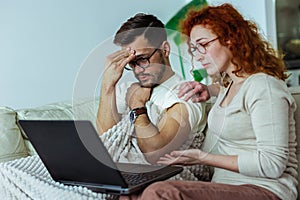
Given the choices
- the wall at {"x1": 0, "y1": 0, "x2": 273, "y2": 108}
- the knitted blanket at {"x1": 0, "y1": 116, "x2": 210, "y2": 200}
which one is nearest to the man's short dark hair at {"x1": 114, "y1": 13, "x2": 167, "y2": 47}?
the knitted blanket at {"x1": 0, "y1": 116, "x2": 210, "y2": 200}

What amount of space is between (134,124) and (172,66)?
0.24m

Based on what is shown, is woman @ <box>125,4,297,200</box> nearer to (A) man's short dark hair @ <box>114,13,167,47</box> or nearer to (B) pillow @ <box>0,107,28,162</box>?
(A) man's short dark hair @ <box>114,13,167,47</box>

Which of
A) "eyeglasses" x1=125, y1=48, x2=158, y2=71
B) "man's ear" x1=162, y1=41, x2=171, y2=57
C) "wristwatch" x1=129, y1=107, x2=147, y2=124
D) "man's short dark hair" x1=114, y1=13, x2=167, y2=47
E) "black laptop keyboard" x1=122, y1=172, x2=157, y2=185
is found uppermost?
"man's short dark hair" x1=114, y1=13, x2=167, y2=47

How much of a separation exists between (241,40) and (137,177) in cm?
51

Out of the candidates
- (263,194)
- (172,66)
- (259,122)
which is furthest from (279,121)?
(172,66)

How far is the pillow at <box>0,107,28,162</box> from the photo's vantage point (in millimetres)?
1624

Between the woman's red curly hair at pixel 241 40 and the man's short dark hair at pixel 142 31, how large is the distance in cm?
13

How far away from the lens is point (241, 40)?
143cm

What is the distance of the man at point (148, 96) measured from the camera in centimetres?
145

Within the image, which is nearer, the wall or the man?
the man

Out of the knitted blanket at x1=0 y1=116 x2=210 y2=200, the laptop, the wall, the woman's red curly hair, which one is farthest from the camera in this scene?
the wall

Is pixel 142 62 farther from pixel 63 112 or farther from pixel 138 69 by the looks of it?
pixel 63 112

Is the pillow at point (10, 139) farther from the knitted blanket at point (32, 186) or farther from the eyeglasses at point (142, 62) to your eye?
the eyeglasses at point (142, 62)

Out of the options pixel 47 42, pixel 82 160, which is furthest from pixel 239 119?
pixel 47 42
